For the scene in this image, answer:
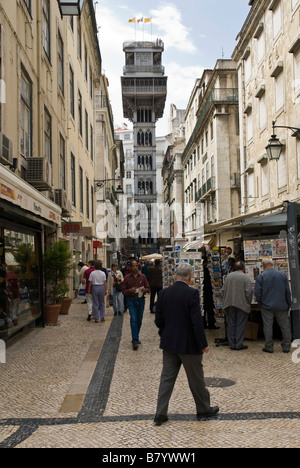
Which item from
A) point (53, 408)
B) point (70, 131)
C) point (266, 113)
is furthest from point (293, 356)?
point (266, 113)

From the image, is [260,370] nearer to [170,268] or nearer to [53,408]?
[53,408]

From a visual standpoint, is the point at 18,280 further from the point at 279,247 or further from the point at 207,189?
the point at 207,189

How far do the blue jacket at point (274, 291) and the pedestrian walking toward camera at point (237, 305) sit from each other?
0.22m

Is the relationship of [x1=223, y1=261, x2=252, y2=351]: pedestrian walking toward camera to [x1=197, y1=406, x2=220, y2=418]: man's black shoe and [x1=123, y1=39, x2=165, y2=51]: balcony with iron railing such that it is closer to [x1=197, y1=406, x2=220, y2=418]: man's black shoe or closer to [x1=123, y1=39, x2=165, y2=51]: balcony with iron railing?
[x1=197, y1=406, x2=220, y2=418]: man's black shoe

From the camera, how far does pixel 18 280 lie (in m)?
9.84

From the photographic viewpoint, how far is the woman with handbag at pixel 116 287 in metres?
14.3

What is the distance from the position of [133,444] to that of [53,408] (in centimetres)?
157

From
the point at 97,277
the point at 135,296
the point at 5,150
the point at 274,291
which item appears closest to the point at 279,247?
the point at 274,291

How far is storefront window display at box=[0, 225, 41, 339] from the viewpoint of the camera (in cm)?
888

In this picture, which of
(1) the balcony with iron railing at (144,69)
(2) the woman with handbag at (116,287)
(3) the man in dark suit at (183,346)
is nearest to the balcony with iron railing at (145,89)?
(1) the balcony with iron railing at (144,69)

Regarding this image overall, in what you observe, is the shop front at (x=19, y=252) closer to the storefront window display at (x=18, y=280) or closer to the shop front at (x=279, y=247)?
the storefront window display at (x=18, y=280)

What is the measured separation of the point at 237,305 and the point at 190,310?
401cm

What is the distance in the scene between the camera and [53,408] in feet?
18.3

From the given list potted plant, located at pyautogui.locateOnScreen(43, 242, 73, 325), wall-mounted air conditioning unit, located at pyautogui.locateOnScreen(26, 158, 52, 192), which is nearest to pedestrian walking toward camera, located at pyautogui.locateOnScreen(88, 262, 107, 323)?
potted plant, located at pyautogui.locateOnScreen(43, 242, 73, 325)
